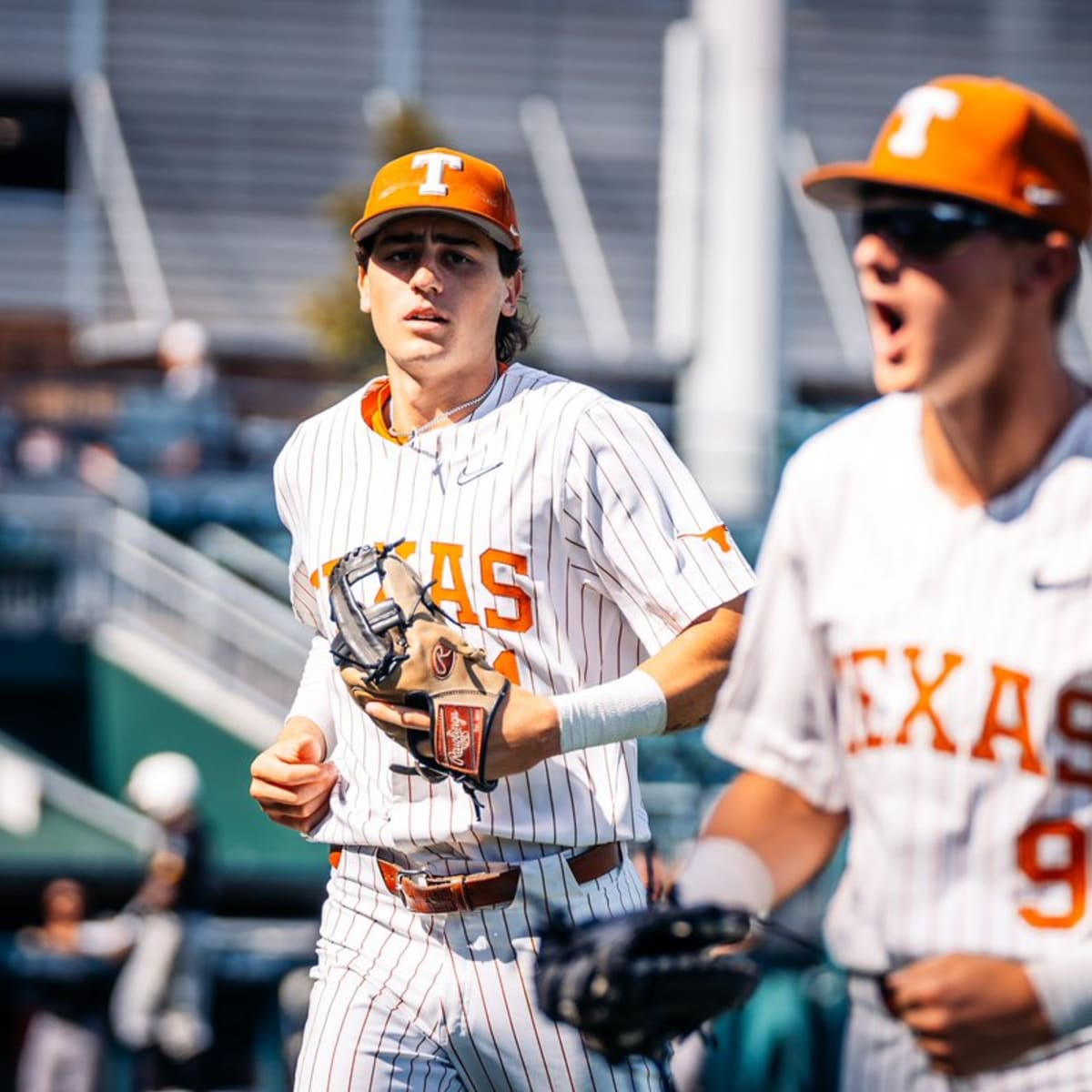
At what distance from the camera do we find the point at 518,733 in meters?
3.58

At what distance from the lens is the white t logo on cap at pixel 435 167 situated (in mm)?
3980

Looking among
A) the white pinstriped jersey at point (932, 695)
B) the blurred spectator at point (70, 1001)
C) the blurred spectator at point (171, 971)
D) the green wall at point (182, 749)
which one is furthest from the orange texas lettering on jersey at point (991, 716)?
the green wall at point (182, 749)

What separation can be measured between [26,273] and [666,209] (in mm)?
5533

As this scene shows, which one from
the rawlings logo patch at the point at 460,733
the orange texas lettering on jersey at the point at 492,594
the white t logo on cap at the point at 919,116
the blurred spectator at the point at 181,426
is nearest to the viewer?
the white t logo on cap at the point at 919,116

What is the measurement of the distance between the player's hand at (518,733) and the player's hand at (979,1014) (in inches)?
43.6

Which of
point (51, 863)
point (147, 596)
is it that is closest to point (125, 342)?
point (147, 596)

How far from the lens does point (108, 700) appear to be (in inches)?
483

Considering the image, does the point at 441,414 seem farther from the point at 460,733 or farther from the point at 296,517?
the point at 460,733

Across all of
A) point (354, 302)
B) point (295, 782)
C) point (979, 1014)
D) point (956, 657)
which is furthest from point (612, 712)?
point (354, 302)

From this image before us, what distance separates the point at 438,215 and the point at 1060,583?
1718 millimetres

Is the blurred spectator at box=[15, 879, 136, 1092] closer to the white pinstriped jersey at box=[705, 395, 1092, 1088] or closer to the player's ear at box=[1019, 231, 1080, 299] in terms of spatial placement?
the white pinstriped jersey at box=[705, 395, 1092, 1088]

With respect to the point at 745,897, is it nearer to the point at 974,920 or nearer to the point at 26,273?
the point at 974,920

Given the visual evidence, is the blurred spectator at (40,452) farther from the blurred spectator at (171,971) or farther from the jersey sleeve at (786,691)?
the jersey sleeve at (786,691)

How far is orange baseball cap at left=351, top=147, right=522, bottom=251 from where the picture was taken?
398cm
